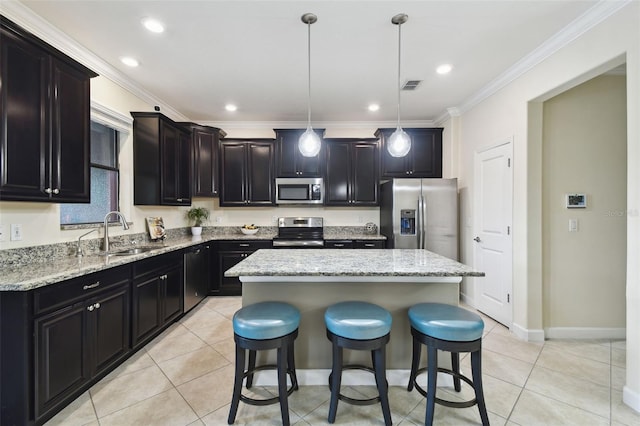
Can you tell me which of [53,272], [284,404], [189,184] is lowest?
[284,404]

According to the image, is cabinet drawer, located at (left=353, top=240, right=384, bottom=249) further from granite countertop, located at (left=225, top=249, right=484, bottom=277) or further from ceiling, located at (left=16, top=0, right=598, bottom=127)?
ceiling, located at (left=16, top=0, right=598, bottom=127)

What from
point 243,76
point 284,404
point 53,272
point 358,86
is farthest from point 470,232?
point 53,272

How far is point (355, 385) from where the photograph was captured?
2049 mm

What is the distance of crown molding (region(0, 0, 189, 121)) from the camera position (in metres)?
1.99

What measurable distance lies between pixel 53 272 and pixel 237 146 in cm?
305

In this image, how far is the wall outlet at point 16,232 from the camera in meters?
1.96

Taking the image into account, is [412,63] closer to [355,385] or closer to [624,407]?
A: [355,385]

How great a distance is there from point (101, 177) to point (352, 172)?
10.8 feet

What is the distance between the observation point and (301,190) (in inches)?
174

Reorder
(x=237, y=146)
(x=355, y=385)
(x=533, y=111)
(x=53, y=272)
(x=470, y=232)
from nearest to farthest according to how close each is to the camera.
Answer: (x=53, y=272) < (x=355, y=385) < (x=533, y=111) < (x=470, y=232) < (x=237, y=146)

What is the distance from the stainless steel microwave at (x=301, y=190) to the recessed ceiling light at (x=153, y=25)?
8.15 feet

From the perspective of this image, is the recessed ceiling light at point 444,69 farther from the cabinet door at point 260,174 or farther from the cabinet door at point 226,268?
the cabinet door at point 226,268

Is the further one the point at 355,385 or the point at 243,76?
the point at 243,76

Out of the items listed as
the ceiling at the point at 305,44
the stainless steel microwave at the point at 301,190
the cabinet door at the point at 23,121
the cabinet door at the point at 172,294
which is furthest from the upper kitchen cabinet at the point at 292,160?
the cabinet door at the point at 23,121
